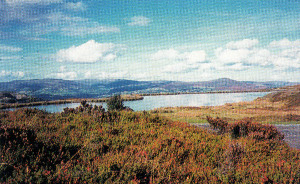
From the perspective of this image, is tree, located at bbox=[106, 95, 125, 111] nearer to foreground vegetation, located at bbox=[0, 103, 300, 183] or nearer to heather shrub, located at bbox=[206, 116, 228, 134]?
foreground vegetation, located at bbox=[0, 103, 300, 183]

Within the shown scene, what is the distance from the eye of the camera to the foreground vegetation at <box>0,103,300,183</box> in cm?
480

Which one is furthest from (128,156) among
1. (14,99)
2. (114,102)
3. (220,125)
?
(14,99)

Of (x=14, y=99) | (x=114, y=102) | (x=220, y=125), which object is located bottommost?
(x=220, y=125)

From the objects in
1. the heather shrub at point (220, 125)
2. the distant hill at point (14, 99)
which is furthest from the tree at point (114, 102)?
the heather shrub at point (220, 125)

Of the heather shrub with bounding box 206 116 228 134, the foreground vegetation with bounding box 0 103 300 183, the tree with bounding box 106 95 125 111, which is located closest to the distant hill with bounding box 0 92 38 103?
the foreground vegetation with bounding box 0 103 300 183

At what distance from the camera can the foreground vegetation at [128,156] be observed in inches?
189

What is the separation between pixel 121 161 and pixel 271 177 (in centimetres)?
393

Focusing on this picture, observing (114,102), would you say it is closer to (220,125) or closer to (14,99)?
(220,125)

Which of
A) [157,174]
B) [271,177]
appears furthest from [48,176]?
[271,177]

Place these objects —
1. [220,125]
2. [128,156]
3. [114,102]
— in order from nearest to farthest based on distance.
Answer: [128,156] → [220,125] → [114,102]

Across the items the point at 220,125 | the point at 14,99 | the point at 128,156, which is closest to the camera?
the point at 128,156

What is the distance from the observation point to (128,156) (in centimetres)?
614

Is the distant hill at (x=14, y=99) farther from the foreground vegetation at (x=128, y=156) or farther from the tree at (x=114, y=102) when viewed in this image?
the tree at (x=114, y=102)

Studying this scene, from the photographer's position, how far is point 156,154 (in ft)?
22.6
